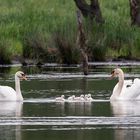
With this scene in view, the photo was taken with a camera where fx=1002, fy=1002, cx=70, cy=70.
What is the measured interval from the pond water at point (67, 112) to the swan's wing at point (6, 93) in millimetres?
340

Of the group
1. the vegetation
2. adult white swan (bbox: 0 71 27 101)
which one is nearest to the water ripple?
adult white swan (bbox: 0 71 27 101)

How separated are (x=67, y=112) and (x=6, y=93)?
135 inches

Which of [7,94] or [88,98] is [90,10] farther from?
[88,98]

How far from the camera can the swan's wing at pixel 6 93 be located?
22.7 meters

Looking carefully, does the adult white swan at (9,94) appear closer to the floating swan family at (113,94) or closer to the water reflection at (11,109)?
the floating swan family at (113,94)

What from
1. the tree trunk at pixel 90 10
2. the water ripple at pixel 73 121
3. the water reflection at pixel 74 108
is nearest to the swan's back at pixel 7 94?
the water reflection at pixel 74 108

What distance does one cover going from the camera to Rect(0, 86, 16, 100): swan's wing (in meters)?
22.7

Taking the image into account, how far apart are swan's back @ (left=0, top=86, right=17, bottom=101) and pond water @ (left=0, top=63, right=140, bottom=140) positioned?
13.3 inches

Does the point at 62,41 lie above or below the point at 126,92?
below

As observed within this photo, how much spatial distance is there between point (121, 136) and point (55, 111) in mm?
4208

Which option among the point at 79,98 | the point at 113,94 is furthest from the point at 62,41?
the point at 79,98

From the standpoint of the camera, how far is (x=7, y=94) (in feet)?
74.9

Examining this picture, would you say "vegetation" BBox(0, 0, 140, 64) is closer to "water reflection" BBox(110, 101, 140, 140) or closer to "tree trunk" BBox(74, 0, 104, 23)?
"tree trunk" BBox(74, 0, 104, 23)

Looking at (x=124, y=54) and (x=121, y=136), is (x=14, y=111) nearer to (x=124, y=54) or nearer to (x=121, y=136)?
(x=121, y=136)
